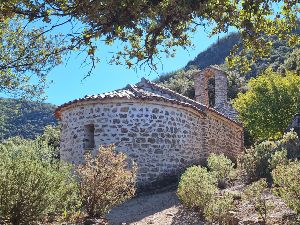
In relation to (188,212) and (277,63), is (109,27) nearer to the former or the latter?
(188,212)

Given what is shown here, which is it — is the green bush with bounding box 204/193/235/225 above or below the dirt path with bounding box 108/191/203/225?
above

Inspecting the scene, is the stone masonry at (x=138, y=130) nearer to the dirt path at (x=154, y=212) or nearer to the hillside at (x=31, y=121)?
the dirt path at (x=154, y=212)

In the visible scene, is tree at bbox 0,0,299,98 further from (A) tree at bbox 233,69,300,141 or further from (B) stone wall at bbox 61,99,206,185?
(A) tree at bbox 233,69,300,141

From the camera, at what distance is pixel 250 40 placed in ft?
19.3

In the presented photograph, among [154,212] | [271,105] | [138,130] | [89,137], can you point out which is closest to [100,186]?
[154,212]

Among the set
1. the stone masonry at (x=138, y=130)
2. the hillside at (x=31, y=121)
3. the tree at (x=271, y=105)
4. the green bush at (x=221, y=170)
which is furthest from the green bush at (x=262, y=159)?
the hillside at (x=31, y=121)

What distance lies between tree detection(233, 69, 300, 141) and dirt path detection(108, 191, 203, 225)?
1376cm

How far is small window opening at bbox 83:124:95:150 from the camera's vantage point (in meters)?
12.7

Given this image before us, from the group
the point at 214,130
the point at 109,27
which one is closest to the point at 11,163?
the point at 109,27

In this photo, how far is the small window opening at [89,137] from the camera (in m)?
12.7

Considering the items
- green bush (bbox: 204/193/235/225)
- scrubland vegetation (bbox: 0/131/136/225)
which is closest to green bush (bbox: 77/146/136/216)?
scrubland vegetation (bbox: 0/131/136/225)

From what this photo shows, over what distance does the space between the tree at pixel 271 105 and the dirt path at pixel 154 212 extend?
45.2ft

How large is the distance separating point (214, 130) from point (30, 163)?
37.8 feet

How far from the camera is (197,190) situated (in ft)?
25.7
